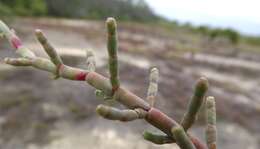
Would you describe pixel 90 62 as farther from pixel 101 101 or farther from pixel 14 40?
pixel 101 101

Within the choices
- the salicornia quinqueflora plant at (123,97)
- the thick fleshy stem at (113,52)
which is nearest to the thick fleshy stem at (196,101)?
the salicornia quinqueflora plant at (123,97)

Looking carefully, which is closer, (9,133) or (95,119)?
(9,133)

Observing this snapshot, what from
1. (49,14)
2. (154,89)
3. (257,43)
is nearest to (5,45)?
(154,89)

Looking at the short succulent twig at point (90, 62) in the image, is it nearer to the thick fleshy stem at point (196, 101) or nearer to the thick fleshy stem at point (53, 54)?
the thick fleshy stem at point (53, 54)

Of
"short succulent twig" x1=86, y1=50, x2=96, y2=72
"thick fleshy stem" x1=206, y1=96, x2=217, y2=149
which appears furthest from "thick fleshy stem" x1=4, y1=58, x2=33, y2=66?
"thick fleshy stem" x1=206, y1=96, x2=217, y2=149

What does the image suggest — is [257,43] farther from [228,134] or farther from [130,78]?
[228,134]

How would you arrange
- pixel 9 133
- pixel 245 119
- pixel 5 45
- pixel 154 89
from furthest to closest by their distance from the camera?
1. pixel 5 45
2. pixel 245 119
3. pixel 9 133
4. pixel 154 89
